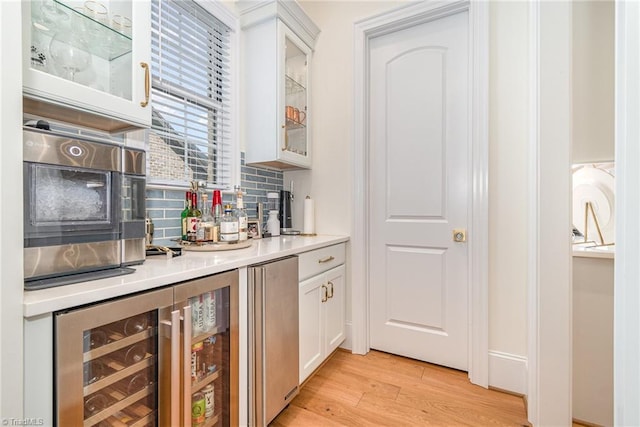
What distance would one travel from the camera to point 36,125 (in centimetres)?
86

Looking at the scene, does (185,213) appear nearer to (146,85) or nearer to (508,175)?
(146,85)

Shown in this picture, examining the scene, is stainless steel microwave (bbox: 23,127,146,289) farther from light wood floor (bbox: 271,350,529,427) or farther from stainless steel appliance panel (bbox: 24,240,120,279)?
light wood floor (bbox: 271,350,529,427)

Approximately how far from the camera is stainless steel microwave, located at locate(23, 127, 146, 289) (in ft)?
2.52

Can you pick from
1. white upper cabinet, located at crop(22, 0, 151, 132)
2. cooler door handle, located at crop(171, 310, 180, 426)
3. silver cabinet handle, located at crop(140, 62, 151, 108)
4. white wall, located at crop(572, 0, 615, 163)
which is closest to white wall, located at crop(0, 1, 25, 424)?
white upper cabinet, located at crop(22, 0, 151, 132)

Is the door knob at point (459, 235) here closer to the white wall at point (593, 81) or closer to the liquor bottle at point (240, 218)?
the white wall at point (593, 81)

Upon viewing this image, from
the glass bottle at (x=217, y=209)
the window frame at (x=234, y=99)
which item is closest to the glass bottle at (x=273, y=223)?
the window frame at (x=234, y=99)

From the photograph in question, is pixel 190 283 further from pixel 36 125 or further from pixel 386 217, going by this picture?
pixel 386 217

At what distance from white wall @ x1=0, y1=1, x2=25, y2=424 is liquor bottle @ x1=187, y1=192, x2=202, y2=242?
84cm

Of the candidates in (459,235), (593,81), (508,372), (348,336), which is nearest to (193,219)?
(348,336)

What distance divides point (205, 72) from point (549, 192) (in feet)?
6.71

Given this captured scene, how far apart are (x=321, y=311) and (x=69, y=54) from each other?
166 centimetres

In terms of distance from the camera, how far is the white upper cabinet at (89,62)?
896mm

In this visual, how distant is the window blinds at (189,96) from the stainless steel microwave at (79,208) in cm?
54

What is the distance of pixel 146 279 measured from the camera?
0.85 meters
